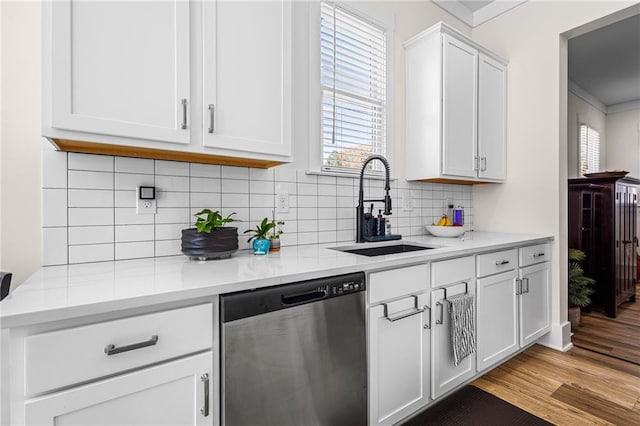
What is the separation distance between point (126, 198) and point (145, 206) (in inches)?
3.3

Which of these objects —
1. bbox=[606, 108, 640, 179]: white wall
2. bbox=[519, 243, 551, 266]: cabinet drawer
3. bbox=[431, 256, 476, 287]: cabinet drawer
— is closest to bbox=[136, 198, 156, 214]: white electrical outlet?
bbox=[431, 256, 476, 287]: cabinet drawer

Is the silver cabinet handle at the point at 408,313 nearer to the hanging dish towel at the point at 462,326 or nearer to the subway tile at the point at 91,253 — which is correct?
the hanging dish towel at the point at 462,326

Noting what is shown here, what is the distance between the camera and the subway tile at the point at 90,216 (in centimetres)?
137

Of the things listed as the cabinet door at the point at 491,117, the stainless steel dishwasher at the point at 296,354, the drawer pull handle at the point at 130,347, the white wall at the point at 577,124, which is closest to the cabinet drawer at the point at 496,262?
the cabinet door at the point at 491,117

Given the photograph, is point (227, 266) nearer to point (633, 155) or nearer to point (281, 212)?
point (281, 212)

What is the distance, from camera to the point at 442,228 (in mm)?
2461

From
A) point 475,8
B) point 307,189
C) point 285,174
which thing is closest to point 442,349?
point 307,189

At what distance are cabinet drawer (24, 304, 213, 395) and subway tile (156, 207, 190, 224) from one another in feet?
2.32

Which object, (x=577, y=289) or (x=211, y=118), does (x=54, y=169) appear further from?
(x=577, y=289)

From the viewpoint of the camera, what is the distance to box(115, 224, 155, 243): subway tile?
1.46m

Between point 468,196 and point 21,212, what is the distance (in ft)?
10.5

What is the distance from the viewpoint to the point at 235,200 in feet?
5.85

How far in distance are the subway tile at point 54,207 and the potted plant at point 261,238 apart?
2.58 ft

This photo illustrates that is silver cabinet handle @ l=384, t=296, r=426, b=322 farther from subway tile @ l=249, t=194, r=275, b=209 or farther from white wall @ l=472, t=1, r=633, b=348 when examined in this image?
white wall @ l=472, t=1, r=633, b=348
